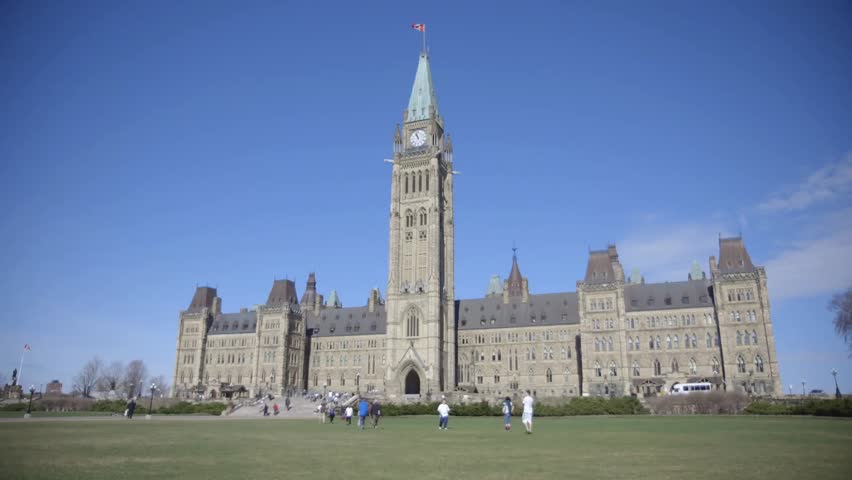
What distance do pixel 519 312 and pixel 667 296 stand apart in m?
24.6

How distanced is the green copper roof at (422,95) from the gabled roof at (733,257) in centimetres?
4974

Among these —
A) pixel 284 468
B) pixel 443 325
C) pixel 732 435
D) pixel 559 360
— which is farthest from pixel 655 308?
pixel 284 468

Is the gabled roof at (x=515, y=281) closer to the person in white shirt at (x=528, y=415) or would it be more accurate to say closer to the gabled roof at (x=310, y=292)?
the gabled roof at (x=310, y=292)

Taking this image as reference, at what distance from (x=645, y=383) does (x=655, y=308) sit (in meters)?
11.0

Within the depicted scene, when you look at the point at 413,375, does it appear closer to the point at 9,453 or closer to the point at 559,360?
the point at 559,360

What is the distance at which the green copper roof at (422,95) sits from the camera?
109562mm

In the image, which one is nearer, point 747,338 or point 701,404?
point 701,404

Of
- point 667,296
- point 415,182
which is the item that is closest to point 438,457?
point 667,296

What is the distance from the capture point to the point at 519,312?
107375 mm

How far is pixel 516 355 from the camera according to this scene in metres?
104

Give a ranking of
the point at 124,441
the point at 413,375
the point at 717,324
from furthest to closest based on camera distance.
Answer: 1. the point at 413,375
2. the point at 717,324
3. the point at 124,441

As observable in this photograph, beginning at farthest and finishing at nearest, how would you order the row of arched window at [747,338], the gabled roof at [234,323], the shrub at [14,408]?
1. the gabled roof at [234,323]
2. the row of arched window at [747,338]
3. the shrub at [14,408]

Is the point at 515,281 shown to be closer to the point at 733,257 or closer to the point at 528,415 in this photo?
the point at 733,257

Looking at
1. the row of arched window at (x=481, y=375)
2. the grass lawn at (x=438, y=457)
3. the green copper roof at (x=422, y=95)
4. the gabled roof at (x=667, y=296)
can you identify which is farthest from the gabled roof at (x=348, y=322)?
the grass lawn at (x=438, y=457)
